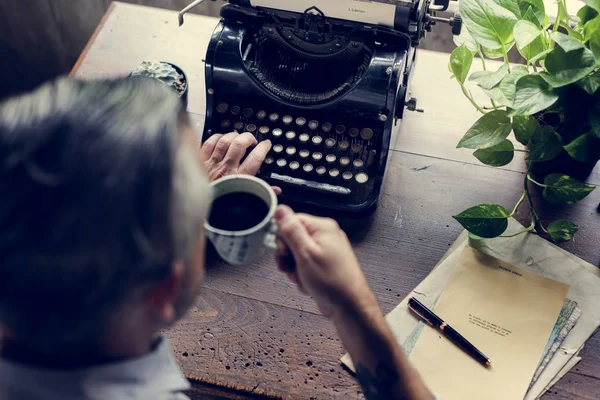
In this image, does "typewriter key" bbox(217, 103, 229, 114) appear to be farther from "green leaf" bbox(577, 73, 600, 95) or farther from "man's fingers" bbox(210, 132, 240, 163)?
"green leaf" bbox(577, 73, 600, 95)

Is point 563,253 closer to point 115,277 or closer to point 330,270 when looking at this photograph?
point 330,270

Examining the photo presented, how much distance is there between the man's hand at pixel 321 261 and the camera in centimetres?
88

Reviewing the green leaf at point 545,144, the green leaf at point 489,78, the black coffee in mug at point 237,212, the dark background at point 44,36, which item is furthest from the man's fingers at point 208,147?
the dark background at point 44,36

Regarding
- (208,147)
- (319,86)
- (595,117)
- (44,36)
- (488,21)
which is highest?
(488,21)

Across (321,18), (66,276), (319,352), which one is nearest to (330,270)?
(319,352)

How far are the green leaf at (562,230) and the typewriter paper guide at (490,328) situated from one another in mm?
96

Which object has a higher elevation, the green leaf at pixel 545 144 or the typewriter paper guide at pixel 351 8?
the typewriter paper guide at pixel 351 8

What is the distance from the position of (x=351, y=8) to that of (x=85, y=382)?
3.06 feet

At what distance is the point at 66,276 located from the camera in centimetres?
60

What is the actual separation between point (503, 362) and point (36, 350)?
0.79 meters

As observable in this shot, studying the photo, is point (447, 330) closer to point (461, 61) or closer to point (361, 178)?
point (361, 178)

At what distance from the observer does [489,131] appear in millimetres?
1185

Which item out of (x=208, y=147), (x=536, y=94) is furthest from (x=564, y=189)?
(x=208, y=147)

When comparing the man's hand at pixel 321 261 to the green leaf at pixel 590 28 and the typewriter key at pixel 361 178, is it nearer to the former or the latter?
the typewriter key at pixel 361 178
